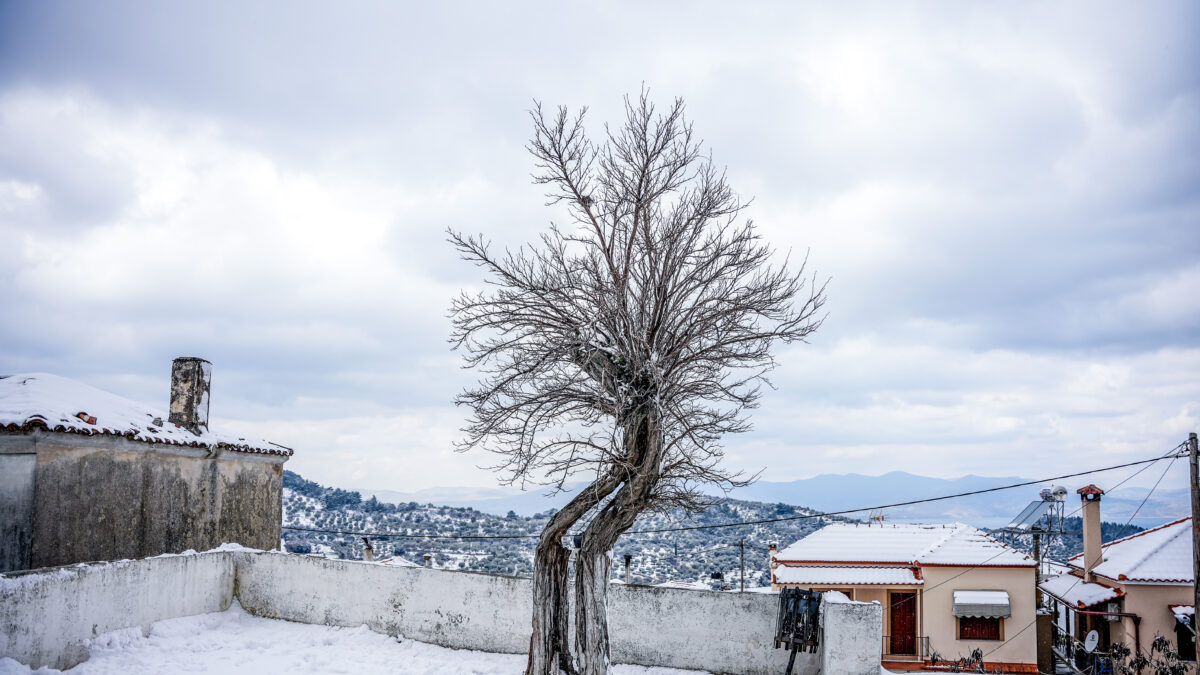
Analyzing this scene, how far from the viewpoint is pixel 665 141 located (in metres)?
9.78

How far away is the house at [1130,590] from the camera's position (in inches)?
712

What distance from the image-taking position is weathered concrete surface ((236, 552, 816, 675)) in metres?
10.8

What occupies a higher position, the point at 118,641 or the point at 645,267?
the point at 645,267

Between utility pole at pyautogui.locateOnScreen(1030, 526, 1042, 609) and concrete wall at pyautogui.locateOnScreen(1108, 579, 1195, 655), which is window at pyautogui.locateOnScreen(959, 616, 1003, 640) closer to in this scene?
utility pole at pyautogui.locateOnScreen(1030, 526, 1042, 609)

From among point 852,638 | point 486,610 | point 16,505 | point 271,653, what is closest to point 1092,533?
point 852,638

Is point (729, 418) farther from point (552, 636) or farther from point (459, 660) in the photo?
point (459, 660)

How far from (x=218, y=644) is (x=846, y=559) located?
55.9 feet

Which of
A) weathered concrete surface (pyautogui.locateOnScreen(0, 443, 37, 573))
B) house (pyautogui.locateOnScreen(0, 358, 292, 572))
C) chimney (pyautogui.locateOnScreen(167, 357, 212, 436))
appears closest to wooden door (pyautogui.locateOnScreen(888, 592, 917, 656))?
house (pyautogui.locateOnScreen(0, 358, 292, 572))

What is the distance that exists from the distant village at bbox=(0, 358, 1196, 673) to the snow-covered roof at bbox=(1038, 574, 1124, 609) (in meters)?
0.09

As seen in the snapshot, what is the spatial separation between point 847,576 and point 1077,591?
648 cm

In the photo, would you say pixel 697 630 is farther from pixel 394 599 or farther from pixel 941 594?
pixel 941 594

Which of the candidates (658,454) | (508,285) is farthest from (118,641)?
(658,454)

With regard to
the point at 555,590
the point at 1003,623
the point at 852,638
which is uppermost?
the point at 555,590

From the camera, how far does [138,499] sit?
12805 millimetres
